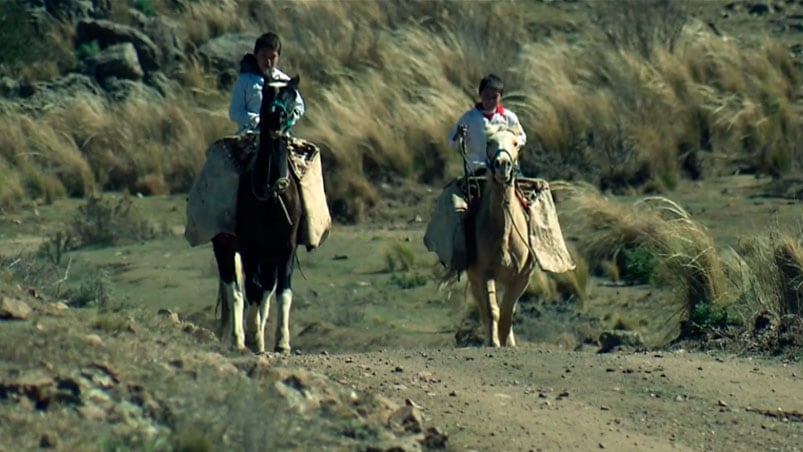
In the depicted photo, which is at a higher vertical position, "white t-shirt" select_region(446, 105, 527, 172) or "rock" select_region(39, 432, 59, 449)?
"white t-shirt" select_region(446, 105, 527, 172)

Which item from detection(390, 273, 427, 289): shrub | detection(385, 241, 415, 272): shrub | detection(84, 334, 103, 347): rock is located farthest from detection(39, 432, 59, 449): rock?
detection(385, 241, 415, 272): shrub

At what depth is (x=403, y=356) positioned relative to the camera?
1423 centimetres

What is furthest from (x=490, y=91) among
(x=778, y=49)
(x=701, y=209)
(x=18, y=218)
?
(x=778, y=49)

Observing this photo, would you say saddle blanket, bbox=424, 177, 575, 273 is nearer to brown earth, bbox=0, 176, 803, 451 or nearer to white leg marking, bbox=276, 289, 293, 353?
brown earth, bbox=0, 176, 803, 451

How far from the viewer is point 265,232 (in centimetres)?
1480

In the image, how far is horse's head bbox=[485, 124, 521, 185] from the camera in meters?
16.0

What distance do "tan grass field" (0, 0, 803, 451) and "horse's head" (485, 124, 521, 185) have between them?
1459 millimetres

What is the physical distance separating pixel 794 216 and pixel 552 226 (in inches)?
319

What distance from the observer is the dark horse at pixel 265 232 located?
1451cm

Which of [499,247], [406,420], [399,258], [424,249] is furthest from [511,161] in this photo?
[424,249]

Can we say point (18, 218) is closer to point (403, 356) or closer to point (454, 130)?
point (454, 130)

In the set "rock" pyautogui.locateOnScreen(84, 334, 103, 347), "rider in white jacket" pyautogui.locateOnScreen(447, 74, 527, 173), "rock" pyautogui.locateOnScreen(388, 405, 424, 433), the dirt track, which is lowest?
the dirt track

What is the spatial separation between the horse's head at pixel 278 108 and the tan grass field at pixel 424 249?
63.1 inches

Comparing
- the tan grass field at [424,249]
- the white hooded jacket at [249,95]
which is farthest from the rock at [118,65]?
the white hooded jacket at [249,95]
